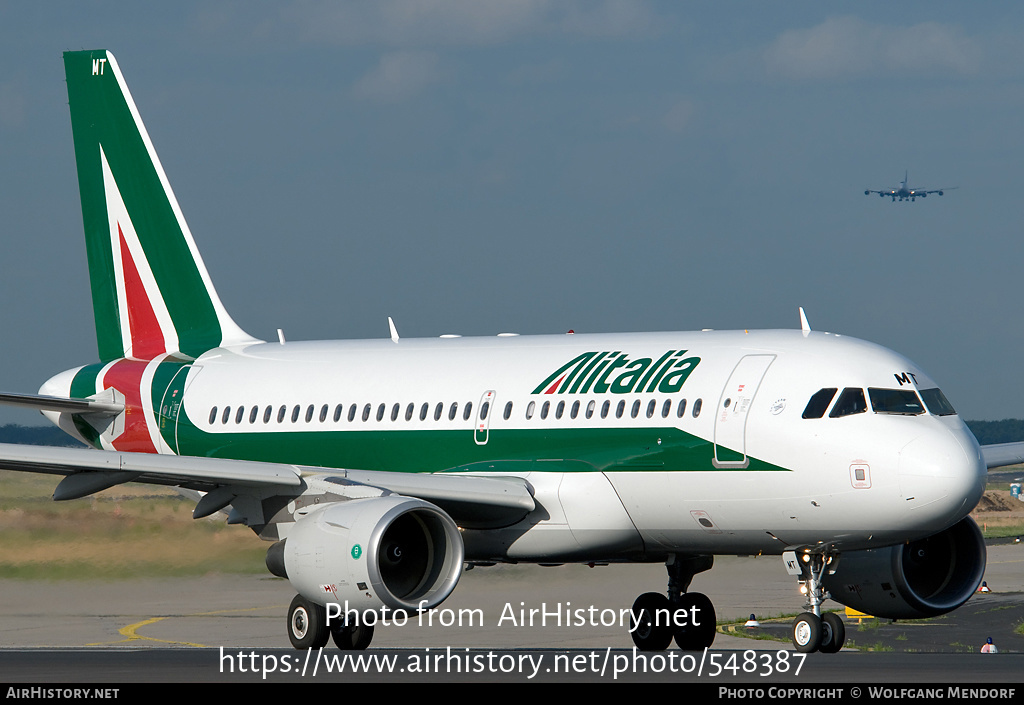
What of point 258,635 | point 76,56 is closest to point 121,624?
point 258,635

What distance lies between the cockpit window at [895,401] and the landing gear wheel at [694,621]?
5.40m

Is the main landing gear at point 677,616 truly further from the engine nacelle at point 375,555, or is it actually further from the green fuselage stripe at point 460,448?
the engine nacelle at point 375,555

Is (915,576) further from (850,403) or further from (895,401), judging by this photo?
(850,403)

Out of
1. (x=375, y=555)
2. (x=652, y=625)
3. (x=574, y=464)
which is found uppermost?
(x=574, y=464)

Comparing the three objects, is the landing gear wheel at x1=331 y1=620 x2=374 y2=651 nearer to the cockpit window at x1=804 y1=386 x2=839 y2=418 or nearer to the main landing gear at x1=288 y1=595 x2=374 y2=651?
the main landing gear at x1=288 y1=595 x2=374 y2=651

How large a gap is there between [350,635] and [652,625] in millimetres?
4655

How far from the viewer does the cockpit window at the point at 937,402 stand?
2027 centimetres

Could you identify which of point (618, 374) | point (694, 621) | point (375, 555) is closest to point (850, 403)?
point (618, 374)

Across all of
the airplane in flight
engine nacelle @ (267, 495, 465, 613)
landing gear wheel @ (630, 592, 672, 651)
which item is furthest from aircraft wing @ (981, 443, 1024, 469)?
engine nacelle @ (267, 495, 465, 613)

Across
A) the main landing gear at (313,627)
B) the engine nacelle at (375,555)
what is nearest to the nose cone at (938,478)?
the engine nacelle at (375,555)

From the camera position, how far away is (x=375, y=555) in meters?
19.5

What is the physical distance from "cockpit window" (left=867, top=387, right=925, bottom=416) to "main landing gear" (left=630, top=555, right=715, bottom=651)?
16.7 feet

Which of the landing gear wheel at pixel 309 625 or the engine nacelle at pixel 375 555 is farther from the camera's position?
the landing gear wheel at pixel 309 625

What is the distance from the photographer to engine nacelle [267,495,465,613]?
19.6 meters
